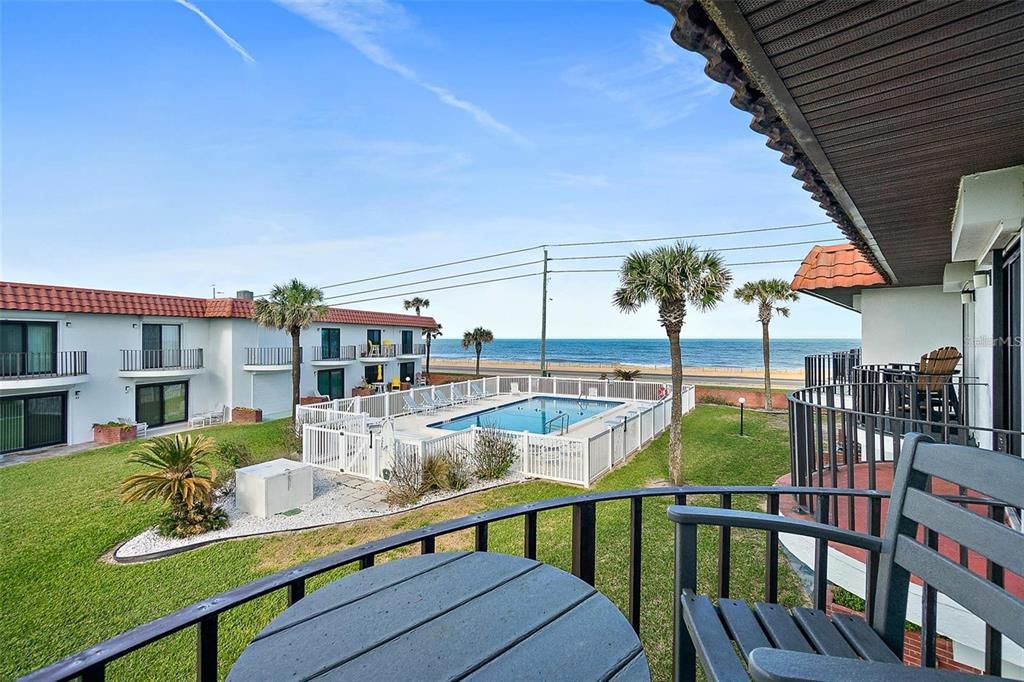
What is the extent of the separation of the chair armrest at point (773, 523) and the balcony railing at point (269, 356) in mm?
18275

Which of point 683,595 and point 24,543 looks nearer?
point 683,595

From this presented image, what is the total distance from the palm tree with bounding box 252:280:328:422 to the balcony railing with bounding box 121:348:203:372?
2938 mm

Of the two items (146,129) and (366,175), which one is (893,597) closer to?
(146,129)

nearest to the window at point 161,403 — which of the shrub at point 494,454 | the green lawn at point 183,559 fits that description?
the green lawn at point 183,559

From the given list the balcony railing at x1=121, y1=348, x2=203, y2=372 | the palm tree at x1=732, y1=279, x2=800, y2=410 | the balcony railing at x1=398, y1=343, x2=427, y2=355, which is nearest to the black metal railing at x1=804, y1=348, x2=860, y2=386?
the palm tree at x1=732, y1=279, x2=800, y2=410

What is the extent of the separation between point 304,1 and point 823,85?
8565mm

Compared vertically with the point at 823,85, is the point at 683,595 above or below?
below

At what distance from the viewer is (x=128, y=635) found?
884 millimetres

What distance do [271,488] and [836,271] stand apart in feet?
35.4

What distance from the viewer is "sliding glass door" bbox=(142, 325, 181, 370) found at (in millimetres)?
15883

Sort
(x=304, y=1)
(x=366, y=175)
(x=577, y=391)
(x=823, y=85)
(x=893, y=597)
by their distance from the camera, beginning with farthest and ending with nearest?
A: (x=366, y=175), (x=577, y=391), (x=304, y=1), (x=823, y=85), (x=893, y=597)

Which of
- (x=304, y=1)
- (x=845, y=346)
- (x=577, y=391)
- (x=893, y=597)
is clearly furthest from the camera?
(x=845, y=346)

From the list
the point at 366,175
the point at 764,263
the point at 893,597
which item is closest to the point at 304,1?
the point at 893,597

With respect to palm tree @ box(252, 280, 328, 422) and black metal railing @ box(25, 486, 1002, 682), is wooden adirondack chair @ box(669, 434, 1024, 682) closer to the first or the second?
black metal railing @ box(25, 486, 1002, 682)
